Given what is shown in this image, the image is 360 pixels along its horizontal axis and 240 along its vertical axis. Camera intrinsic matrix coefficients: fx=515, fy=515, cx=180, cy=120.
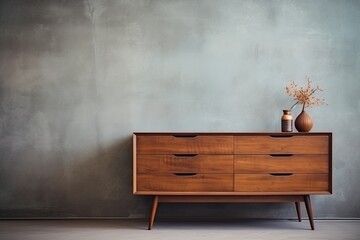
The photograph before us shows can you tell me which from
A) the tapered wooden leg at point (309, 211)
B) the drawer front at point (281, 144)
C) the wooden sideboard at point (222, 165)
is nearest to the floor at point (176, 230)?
the tapered wooden leg at point (309, 211)

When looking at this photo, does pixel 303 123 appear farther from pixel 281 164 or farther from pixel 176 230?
pixel 176 230

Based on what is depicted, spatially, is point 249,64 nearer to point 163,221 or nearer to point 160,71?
point 160,71

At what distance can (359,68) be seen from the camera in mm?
4641

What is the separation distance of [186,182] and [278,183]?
28.8 inches

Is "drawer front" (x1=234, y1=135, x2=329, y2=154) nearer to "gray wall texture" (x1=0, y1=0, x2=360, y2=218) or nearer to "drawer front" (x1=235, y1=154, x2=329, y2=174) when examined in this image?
"drawer front" (x1=235, y1=154, x2=329, y2=174)

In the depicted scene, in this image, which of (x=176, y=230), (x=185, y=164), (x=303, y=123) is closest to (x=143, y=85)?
(x=185, y=164)

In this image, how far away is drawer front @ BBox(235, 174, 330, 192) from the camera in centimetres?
409

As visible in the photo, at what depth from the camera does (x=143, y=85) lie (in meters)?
4.62

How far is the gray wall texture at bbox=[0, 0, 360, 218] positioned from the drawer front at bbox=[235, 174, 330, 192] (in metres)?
0.55

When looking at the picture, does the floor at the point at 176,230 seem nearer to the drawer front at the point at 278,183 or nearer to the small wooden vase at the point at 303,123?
the drawer front at the point at 278,183

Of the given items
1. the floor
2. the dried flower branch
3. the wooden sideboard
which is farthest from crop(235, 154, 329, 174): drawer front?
the dried flower branch

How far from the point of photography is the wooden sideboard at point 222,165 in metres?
4.09

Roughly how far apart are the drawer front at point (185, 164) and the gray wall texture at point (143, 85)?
55 cm

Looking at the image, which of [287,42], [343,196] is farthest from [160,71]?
[343,196]
